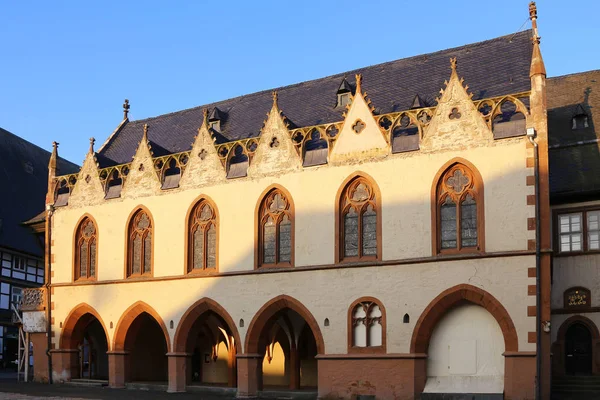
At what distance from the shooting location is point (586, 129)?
3084cm

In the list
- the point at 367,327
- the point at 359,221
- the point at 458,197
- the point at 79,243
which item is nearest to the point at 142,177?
the point at 79,243

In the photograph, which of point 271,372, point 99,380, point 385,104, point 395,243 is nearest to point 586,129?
point 385,104

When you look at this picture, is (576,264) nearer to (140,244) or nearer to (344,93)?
(344,93)

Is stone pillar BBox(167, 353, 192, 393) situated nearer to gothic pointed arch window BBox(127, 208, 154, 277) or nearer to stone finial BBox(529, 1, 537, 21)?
gothic pointed arch window BBox(127, 208, 154, 277)

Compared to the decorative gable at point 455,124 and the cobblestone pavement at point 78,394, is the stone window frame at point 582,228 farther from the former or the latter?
the cobblestone pavement at point 78,394

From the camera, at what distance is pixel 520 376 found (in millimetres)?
23125

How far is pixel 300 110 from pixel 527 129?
34.1 feet

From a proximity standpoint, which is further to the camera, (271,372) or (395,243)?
(271,372)

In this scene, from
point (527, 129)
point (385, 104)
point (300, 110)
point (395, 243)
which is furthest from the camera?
point (300, 110)

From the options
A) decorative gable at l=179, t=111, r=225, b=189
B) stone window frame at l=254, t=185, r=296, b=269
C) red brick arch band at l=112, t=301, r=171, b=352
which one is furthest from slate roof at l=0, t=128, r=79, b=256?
stone window frame at l=254, t=185, r=296, b=269

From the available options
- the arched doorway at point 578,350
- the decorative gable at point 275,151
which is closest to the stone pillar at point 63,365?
the decorative gable at point 275,151

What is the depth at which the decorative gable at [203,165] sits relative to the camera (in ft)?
97.8

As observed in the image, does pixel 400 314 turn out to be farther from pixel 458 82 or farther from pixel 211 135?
pixel 211 135

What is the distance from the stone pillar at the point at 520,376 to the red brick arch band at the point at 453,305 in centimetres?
27
